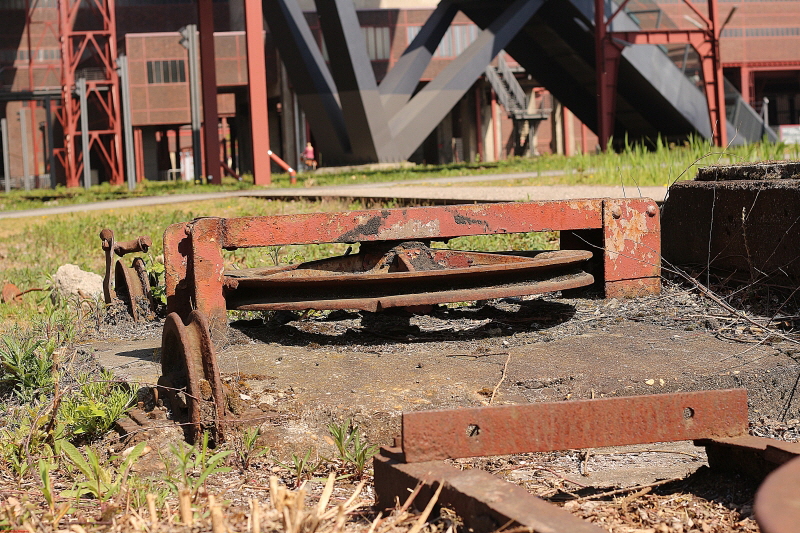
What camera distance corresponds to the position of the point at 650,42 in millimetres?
19859

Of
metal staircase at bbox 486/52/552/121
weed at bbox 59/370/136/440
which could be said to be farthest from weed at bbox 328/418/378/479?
metal staircase at bbox 486/52/552/121

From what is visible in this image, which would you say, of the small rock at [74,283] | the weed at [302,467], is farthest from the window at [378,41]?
the weed at [302,467]

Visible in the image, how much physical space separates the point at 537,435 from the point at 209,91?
1948 centimetres

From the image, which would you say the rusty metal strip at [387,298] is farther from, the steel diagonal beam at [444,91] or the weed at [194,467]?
the steel diagonal beam at [444,91]

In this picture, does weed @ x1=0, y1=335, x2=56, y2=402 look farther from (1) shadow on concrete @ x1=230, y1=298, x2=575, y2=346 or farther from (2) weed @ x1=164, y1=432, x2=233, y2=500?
(2) weed @ x1=164, y1=432, x2=233, y2=500

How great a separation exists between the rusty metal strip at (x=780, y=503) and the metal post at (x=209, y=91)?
A: 65.0ft

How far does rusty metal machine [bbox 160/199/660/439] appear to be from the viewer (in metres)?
3.56

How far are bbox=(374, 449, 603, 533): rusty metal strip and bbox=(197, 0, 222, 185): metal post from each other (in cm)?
1887

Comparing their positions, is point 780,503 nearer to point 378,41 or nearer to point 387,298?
point 387,298

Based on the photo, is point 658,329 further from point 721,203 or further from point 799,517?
point 799,517

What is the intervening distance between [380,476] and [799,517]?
1.18m

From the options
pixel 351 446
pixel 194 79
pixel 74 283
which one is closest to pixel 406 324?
pixel 351 446

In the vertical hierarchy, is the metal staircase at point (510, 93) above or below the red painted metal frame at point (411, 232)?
above

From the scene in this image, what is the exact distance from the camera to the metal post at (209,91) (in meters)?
20.5
